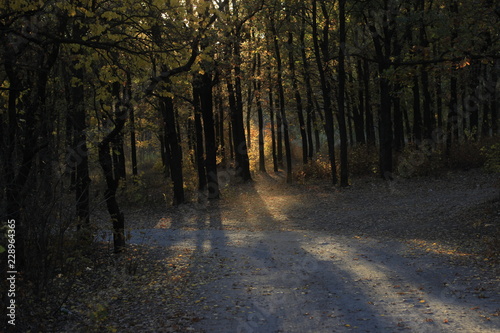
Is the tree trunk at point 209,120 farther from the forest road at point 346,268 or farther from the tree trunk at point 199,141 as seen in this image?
the forest road at point 346,268

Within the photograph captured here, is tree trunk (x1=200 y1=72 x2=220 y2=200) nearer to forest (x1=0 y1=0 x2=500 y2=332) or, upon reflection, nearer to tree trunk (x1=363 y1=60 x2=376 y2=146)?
forest (x1=0 y1=0 x2=500 y2=332)

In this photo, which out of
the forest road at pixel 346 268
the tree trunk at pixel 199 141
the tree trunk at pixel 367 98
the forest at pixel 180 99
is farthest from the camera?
the tree trunk at pixel 367 98

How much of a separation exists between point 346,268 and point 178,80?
5.46 m

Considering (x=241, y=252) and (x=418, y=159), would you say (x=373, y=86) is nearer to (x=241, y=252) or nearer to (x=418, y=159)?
(x=418, y=159)

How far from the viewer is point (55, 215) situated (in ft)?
22.0

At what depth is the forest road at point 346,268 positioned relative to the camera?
6.28m

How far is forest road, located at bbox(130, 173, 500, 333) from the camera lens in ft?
20.6

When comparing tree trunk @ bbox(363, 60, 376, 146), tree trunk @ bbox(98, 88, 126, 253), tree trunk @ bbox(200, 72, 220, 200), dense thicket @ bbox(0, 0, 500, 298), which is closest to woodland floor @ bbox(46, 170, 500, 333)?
tree trunk @ bbox(98, 88, 126, 253)

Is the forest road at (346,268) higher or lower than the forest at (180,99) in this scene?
lower

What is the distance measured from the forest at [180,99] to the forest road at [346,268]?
5.53 ft

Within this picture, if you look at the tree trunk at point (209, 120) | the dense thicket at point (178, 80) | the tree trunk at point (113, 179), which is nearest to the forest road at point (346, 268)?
the tree trunk at point (113, 179)

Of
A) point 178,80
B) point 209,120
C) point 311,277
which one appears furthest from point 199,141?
point 311,277

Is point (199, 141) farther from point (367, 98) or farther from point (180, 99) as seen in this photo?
point (367, 98)

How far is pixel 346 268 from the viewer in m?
9.13
